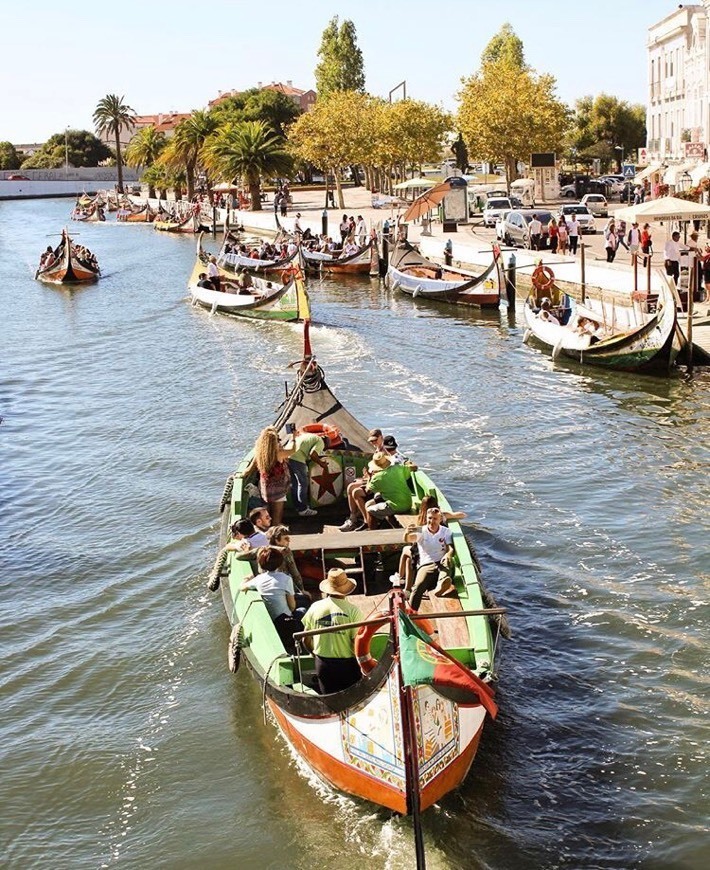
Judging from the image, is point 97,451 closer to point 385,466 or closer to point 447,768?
point 385,466

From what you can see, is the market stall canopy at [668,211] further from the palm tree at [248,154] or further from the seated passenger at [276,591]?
the palm tree at [248,154]

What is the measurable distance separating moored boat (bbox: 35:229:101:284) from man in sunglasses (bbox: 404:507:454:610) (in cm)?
3885

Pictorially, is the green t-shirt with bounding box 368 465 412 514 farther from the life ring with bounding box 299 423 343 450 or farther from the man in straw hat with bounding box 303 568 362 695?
the man in straw hat with bounding box 303 568 362 695

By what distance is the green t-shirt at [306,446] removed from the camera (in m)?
14.3

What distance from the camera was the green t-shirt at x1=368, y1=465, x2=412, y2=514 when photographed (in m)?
13.3

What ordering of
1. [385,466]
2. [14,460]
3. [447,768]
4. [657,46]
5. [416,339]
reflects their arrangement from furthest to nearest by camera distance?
[657,46] < [416,339] < [14,460] < [385,466] < [447,768]

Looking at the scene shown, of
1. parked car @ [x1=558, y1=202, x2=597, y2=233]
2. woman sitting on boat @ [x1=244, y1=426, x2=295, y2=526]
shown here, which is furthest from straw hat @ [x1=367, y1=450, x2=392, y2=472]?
parked car @ [x1=558, y1=202, x2=597, y2=233]

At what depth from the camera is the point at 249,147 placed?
72.4 metres

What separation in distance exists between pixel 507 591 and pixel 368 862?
5.72m

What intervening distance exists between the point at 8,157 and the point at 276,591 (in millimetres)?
163691

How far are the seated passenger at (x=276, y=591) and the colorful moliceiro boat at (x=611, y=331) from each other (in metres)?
14.1

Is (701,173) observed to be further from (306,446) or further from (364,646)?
(364,646)

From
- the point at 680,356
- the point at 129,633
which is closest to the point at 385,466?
the point at 129,633

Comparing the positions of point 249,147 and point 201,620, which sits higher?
point 249,147
